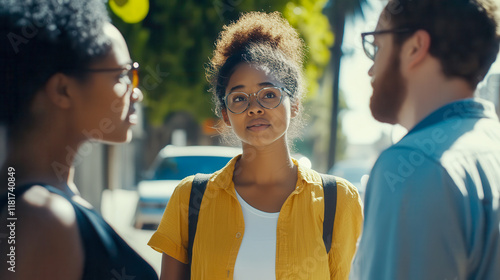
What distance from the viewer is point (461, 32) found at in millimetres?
1312

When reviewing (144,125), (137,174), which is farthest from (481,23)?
(137,174)

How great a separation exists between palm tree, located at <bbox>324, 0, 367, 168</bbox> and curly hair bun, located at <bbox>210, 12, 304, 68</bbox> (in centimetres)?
1116

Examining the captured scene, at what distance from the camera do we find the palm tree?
14.8 m

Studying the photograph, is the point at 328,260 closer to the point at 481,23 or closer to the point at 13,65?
the point at 481,23

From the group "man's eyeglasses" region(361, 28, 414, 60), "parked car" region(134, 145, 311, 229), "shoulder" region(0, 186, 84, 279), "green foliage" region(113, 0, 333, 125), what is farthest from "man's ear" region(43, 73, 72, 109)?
"green foliage" region(113, 0, 333, 125)

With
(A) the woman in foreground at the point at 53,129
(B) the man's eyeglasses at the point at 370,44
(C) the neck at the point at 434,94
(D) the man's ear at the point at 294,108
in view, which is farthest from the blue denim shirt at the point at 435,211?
(D) the man's ear at the point at 294,108

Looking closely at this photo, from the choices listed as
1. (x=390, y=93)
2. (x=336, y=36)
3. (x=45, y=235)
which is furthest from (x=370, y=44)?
(x=336, y=36)

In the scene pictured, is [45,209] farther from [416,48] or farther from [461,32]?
[461,32]

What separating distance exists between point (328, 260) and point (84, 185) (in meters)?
6.80

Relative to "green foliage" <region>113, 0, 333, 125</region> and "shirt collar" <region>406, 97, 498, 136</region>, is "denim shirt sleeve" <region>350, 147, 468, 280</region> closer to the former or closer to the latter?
"shirt collar" <region>406, 97, 498, 136</region>

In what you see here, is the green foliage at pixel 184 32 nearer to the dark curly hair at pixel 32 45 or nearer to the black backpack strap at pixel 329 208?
the black backpack strap at pixel 329 208

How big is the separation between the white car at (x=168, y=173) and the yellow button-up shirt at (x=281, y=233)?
5.21m

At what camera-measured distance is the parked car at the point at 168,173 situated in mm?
7734

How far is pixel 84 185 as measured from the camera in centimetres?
816
